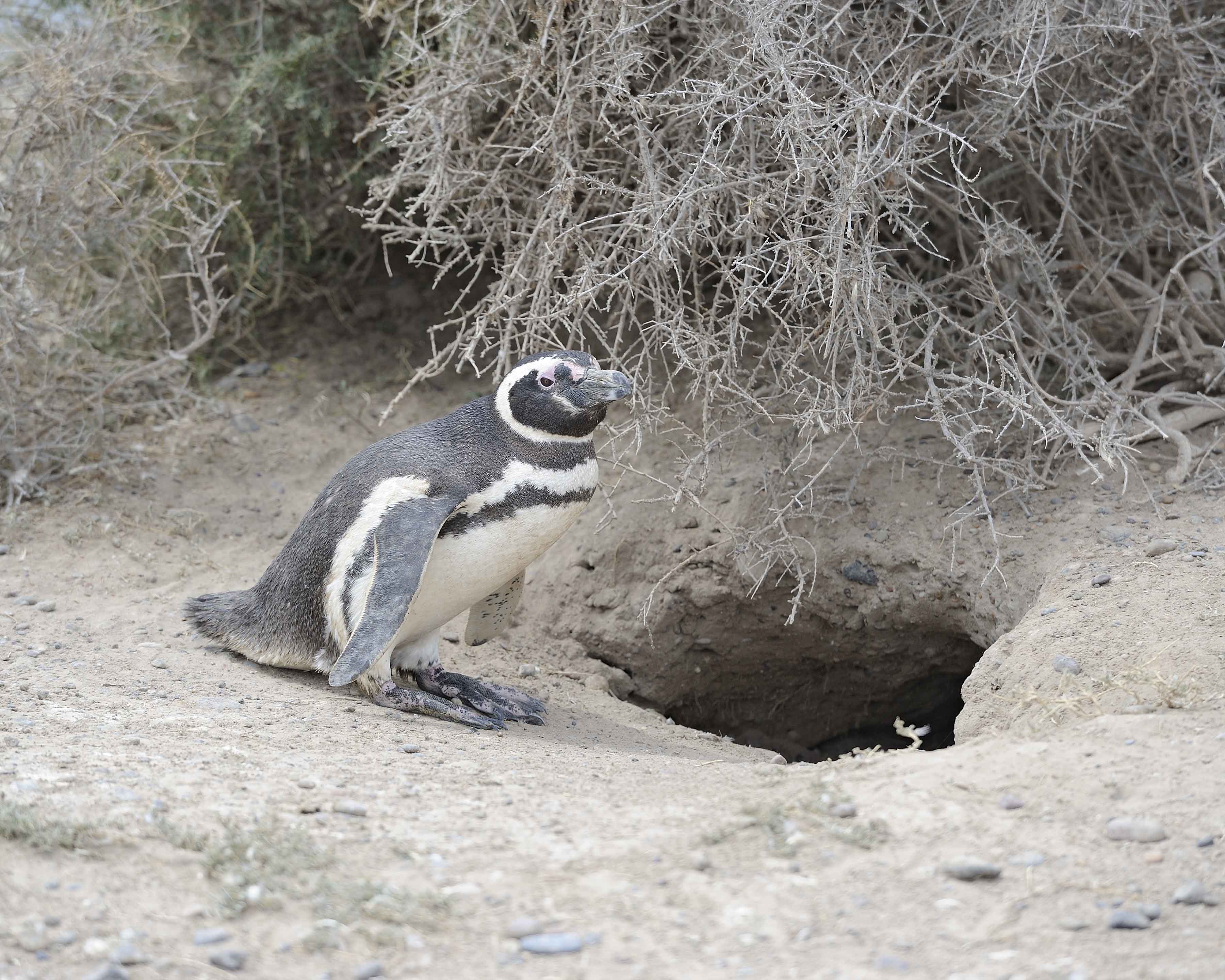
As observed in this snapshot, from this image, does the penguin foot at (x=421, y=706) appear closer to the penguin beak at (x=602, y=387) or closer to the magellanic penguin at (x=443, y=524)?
the magellanic penguin at (x=443, y=524)

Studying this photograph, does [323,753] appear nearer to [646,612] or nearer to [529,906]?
[529,906]

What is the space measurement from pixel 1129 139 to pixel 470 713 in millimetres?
3277

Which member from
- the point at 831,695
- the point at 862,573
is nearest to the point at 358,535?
the point at 862,573

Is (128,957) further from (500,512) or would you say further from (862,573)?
(862,573)

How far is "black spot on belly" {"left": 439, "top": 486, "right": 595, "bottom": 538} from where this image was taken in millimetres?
3479

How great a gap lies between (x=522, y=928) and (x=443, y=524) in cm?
162

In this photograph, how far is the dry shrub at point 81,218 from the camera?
4.63 m

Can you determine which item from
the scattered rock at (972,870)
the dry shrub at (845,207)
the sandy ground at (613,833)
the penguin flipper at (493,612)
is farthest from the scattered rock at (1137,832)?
the penguin flipper at (493,612)

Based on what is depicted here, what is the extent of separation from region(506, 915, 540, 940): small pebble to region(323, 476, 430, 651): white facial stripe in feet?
5.11

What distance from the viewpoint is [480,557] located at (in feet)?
11.5

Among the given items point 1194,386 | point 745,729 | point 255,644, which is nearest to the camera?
point 255,644

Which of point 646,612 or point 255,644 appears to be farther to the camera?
point 646,612

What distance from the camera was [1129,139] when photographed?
15.3ft

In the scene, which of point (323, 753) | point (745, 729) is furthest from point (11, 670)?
point (745, 729)
